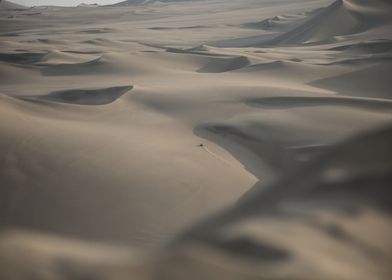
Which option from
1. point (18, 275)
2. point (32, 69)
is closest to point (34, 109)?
point (18, 275)

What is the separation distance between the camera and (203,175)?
2.06 m

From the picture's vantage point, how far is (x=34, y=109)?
301 centimetres

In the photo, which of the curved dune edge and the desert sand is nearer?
the desert sand

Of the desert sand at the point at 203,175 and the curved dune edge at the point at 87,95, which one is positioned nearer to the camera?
the desert sand at the point at 203,175

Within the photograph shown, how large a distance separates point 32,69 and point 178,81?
99.8 inches

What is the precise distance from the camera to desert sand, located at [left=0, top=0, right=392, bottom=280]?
3.15ft

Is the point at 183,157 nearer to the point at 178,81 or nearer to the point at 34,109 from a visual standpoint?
the point at 34,109

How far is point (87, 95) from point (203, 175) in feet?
6.76

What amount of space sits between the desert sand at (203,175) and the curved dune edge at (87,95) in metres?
0.03

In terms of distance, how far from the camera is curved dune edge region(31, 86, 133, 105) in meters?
3.56

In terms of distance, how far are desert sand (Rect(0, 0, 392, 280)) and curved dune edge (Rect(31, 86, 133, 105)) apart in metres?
0.03

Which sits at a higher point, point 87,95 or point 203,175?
point 87,95

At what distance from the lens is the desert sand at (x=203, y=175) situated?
959 mm

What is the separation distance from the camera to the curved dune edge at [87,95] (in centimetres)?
356
